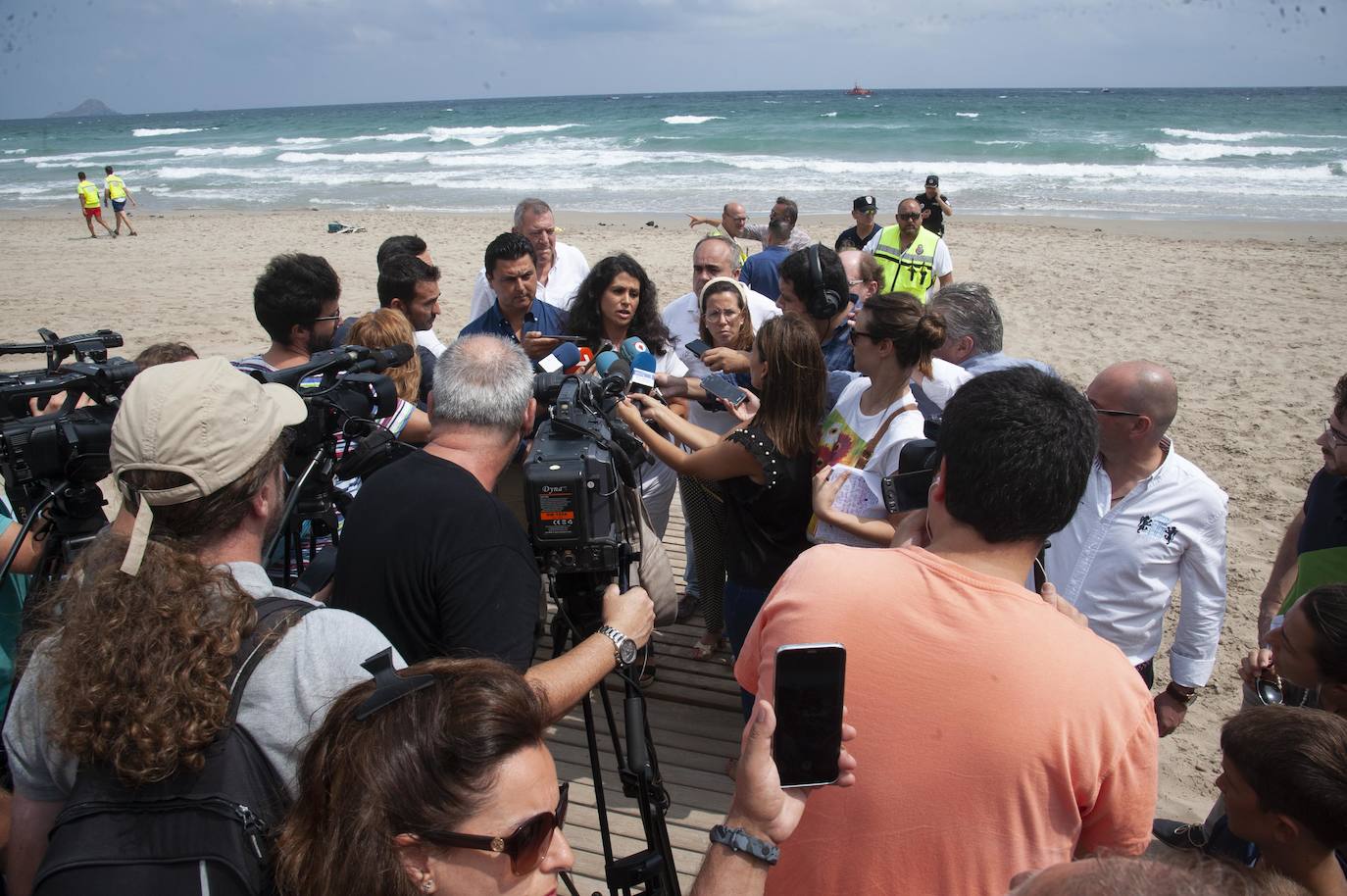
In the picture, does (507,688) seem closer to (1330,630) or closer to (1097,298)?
(1330,630)

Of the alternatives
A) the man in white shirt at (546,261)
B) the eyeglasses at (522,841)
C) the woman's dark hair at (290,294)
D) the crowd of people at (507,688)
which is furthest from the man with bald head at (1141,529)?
the man in white shirt at (546,261)

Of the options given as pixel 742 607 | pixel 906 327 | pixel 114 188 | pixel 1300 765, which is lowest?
pixel 742 607

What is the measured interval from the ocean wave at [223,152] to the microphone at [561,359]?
43718 millimetres

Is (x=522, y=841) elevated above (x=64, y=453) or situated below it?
below

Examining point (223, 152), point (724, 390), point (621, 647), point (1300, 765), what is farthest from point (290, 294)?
point (223, 152)

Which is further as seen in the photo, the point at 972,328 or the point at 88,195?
the point at 88,195

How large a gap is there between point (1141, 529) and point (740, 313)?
6.53 ft

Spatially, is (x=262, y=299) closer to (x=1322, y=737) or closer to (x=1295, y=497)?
(x=1322, y=737)

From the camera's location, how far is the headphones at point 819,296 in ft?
12.6

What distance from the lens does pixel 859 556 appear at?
1395mm

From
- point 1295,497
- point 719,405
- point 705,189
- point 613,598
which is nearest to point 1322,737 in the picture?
point 613,598

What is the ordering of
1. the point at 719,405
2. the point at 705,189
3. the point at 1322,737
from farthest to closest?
1. the point at 705,189
2. the point at 719,405
3. the point at 1322,737

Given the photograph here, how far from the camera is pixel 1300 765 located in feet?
5.36

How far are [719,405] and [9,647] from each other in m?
2.25
